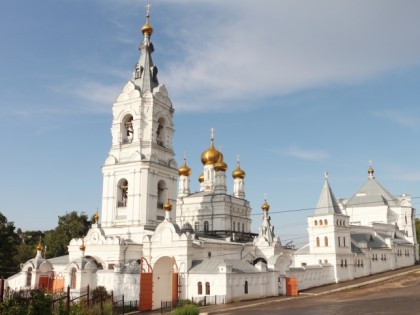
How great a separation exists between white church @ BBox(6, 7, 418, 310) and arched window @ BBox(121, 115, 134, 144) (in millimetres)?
95

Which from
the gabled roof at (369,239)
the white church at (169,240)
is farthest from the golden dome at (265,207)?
the gabled roof at (369,239)

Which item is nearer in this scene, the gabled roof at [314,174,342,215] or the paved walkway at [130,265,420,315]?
the paved walkway at [130,265,420,315]

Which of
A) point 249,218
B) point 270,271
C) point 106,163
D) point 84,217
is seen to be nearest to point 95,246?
point 106,163

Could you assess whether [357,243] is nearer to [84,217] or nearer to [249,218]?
[249,218]

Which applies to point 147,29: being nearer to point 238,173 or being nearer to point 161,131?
point 161,131

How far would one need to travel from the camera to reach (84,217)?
2304 inches

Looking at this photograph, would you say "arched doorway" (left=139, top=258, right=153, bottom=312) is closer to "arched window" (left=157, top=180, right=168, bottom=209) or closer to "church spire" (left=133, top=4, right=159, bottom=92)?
"arched window" (left=157, top=180, right=168, bottom=209)

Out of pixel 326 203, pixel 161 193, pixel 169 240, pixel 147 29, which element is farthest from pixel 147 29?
pixel 326 203

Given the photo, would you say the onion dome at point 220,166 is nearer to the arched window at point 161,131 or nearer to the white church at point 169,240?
the white church at point 169,240

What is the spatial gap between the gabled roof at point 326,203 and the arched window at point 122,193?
1829 cm

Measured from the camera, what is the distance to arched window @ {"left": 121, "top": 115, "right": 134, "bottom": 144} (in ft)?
131

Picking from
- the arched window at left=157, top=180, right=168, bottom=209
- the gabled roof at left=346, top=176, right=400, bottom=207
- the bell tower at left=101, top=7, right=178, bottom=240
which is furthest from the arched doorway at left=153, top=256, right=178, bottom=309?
the gabled roof at left=346, top=176, right=400, bottom=207

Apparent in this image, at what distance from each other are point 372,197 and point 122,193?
3571cm

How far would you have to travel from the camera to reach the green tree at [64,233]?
54.5 meters
